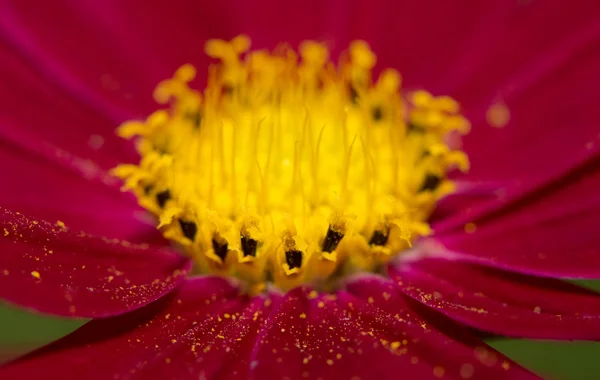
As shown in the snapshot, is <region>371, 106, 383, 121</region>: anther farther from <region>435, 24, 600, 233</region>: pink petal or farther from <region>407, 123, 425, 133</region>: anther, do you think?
<region>435, 24, 600, 233</region>: pink petal

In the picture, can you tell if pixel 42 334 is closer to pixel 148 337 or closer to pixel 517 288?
pixel 148 337

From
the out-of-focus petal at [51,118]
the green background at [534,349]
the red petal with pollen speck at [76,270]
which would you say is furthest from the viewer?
the green background at [534,349]

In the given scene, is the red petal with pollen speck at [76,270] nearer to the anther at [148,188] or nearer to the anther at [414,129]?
the anther at [148,188]

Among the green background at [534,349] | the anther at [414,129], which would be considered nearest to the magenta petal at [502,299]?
the anther at [414,129]

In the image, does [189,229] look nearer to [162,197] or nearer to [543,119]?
[162,197]

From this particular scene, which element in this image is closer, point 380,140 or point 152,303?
point 152,303

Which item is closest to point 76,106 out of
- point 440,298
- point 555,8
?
point 440,298

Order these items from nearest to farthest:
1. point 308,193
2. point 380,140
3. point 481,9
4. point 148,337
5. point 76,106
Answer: point 148,337
point 308,193
point 380,140
point 76,106
point 481,9

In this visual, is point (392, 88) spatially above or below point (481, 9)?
below
